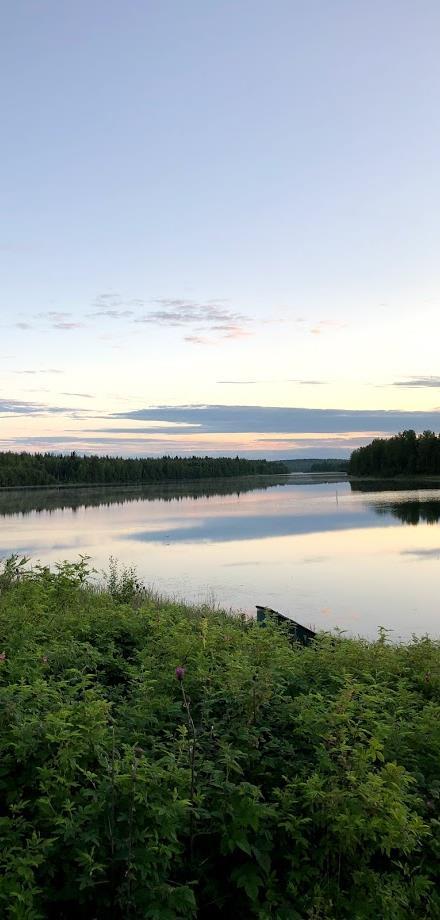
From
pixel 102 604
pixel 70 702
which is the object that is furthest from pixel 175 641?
pixel 102 604

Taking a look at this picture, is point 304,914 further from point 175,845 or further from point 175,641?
point 175,641

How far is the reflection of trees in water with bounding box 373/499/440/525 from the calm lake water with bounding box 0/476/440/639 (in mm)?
95

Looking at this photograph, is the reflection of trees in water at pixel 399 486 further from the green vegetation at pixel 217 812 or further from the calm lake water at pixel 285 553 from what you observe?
the green vegetation at pixel 217 812

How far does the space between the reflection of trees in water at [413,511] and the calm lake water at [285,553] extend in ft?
0.31

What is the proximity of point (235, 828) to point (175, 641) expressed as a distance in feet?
12.7

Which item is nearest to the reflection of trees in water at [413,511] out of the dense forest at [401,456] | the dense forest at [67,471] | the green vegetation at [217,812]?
the green vegetation at [217,812]

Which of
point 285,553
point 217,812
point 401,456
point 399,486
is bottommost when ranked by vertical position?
point 285,553

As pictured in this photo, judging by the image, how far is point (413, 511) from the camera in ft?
198

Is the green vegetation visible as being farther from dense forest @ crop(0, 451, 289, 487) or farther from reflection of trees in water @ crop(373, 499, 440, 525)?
dense forest @ crop(0, 451, 289, 487)

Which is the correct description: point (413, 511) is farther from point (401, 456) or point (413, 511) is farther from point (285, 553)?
point (401, 456)

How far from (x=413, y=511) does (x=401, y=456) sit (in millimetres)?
89094

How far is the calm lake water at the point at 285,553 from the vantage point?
22047 millimetres

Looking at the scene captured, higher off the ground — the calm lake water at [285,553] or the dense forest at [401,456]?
the dense forest at [401,456]

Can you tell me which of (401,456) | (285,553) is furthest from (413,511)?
(401,456)
